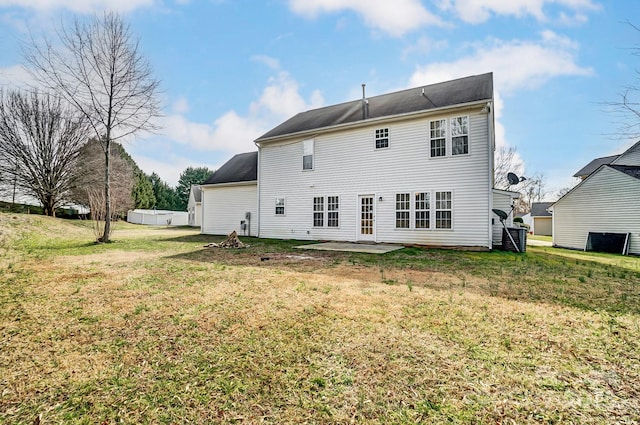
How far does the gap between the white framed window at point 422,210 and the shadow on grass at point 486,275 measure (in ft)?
7.83

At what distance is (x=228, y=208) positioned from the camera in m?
17.4

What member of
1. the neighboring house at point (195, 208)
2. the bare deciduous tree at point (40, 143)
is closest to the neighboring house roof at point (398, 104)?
the bare deciduous tree at point (40, 143)

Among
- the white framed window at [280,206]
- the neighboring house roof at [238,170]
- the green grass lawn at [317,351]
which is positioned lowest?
the green grass lawn at [317,351]

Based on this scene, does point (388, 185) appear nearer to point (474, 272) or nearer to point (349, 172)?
point (349, 172)

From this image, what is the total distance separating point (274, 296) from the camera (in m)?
4.36

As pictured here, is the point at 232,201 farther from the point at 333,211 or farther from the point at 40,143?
the point at 40,143

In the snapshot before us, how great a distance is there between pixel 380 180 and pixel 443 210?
2831 mm

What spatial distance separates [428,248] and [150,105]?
44.6ft

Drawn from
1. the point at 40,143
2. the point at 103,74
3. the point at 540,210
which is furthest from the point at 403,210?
the point at 540,210

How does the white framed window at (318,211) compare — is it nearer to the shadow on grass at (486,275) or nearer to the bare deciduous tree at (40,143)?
the shadow on grass at (486,275)

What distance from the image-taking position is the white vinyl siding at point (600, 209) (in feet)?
39.6

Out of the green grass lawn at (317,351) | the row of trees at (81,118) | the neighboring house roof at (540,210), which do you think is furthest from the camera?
the neighboring house roof at (540,210)

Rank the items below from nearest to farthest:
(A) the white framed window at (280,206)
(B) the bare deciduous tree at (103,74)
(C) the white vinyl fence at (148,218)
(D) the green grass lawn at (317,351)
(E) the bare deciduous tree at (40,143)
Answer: (D) the green grass lawn at (317,351), (B) the bare deciduous tree at (103,74), (A) the white framed window at (280,206), (E) the bare deciduous tree at (40,143), (C) the white vinyl fence at (148,218)

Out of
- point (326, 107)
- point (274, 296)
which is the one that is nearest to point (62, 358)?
point (274, 296)
